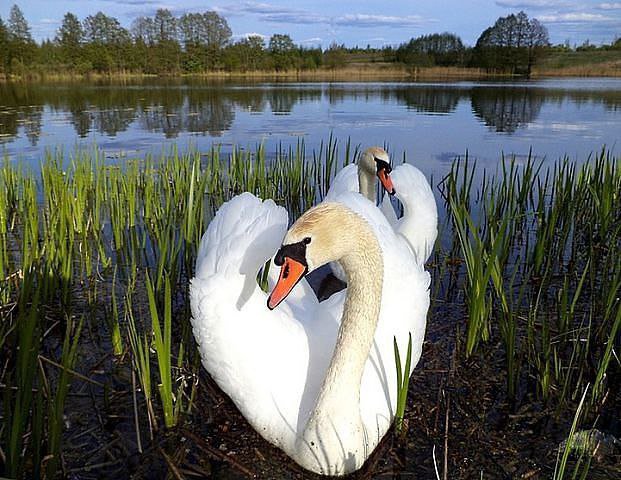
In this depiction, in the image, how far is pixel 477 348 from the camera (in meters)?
4.23

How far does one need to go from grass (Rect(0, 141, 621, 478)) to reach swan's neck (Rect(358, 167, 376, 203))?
1082 millimetres

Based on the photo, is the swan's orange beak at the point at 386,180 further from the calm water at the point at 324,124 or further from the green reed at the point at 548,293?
the calm water at the point at 324,124

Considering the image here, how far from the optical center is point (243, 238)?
3391 millimetres

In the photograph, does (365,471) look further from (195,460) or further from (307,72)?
(307,72)

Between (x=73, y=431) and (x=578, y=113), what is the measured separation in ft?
68.2

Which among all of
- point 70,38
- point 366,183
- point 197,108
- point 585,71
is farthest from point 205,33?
point 366,183

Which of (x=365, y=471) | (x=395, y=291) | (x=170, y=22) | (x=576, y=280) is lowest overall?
(x=365, y=471)

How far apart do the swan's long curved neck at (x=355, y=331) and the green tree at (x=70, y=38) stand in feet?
203

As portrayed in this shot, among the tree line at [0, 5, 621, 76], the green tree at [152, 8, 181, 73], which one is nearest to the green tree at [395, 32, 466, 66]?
the tree line at [0, 5, 621, 76]

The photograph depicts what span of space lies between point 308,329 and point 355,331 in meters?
0.68

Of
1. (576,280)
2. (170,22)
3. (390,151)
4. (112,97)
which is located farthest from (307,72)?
(576,280)

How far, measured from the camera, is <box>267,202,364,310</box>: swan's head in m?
2.50

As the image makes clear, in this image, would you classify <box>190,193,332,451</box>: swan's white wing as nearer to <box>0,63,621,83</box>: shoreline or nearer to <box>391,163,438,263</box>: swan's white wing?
<box>391,163,438,263</box>: swan's white wing

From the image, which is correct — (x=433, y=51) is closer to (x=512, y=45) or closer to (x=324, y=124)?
(x=512, y=45)
